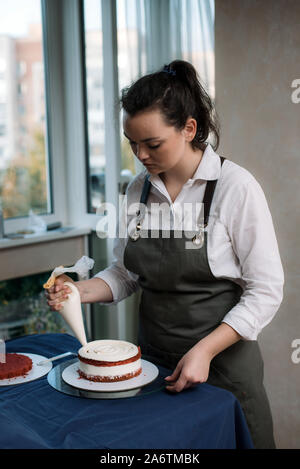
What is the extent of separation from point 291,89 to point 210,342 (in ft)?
3.49

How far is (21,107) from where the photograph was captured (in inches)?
103

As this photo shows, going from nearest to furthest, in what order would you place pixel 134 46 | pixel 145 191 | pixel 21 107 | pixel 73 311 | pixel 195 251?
pixel 73 311 < pixel 195 251 < pixel 145 191 < pixel 134 46 < pixel 21 107

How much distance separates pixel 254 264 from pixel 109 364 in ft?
1.51

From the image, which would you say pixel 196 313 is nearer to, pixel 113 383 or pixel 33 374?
pixel 113 383

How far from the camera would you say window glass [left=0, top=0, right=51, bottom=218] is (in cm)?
254

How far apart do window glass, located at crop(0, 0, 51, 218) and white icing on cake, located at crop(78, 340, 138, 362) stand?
1.47 metres

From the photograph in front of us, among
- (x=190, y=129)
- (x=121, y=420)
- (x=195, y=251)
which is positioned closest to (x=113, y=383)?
(x=121, y=420)

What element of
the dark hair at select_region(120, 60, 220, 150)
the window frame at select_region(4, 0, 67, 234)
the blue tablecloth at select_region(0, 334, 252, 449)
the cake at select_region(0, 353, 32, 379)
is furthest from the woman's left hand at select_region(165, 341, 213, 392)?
the window frame at select_region(4, 0, 67, 234)

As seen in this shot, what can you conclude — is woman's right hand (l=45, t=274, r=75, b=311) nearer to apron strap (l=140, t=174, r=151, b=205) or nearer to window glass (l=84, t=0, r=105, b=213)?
apron strap (l=140, t=174, r=151, b=205)

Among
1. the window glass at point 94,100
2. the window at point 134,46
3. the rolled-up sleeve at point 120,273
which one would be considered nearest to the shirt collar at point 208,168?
the rolled-up sleeve at point 120,273

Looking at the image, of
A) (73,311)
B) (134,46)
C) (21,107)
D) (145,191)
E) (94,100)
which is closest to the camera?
(73,311)

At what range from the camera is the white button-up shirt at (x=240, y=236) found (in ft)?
4.48

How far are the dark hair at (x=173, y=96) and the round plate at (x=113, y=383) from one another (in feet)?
2.14
